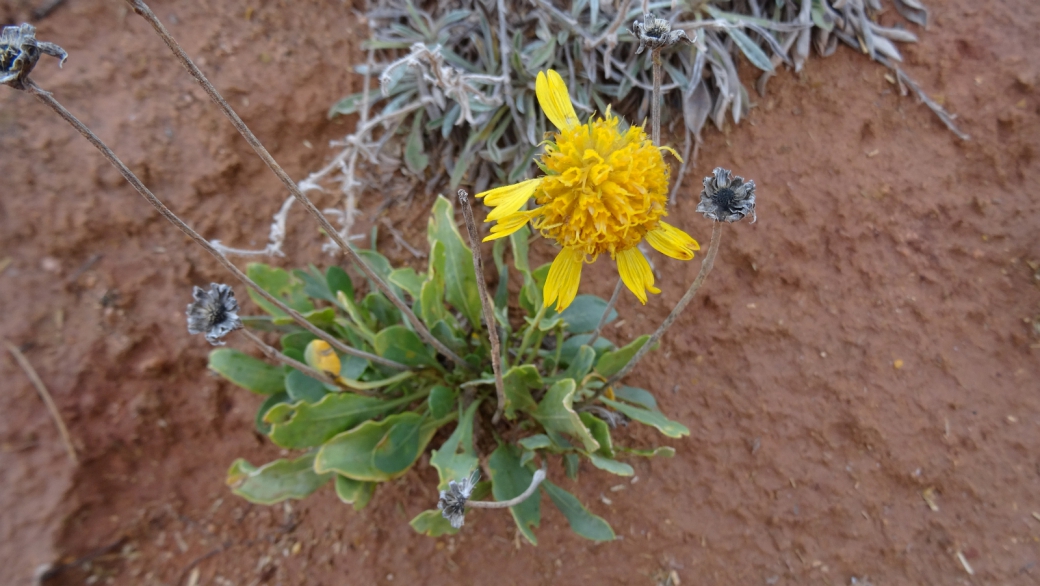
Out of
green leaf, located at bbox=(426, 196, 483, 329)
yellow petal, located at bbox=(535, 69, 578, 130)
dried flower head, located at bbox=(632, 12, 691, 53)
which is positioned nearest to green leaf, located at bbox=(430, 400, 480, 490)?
green leaf, located at bbox=(426, 196, 483, 329)

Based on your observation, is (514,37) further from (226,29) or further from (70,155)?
(70,155)

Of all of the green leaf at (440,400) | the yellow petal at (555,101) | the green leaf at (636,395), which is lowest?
the green leaf at (636,395)

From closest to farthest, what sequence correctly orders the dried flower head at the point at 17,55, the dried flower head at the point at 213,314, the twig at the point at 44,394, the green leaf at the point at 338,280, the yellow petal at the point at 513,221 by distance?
1. the dried flower head at the point at 17,55
2. the dried flower head at the point at 213,314
3. the yellow petal at the point at 513,221
4. the green leaf at the point at 338,280
5. the twig at the point at 44,394

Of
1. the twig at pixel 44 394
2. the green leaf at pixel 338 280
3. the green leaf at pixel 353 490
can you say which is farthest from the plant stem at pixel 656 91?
the twig at pixel 44 394

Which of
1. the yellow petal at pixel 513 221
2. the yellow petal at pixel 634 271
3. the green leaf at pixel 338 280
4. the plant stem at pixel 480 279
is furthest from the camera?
the green leaf at pixel 338 280

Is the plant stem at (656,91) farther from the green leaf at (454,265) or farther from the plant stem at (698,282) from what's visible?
the green leaf at (454,265)

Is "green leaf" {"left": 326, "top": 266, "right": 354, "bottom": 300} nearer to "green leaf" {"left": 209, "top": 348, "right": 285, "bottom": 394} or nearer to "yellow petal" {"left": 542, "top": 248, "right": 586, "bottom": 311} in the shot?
Result: "green leaf" {"left": 209, "top": 348, "right": 285, "bottom": 394}

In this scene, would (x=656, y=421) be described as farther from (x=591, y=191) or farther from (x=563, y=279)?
(x=591, y=191)
